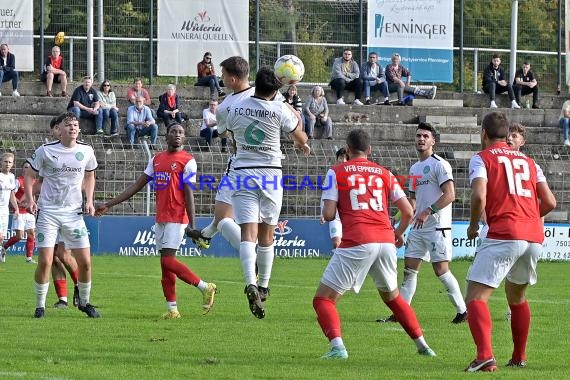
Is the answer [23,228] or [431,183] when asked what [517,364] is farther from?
[23,228]

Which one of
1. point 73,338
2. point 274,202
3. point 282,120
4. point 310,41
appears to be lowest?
point 73,338

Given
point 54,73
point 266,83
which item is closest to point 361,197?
point 266,83

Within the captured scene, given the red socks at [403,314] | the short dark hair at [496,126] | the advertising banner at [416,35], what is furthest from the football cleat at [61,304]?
the advertising banner at [416,35]

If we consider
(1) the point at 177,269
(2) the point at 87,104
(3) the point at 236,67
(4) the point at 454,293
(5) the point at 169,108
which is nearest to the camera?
(3) the point at 236,67

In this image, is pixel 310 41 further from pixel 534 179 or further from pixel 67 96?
pixel 534 179

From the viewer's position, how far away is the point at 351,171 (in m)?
9.89

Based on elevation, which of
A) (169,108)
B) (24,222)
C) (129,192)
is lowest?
(24,222)

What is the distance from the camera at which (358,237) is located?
9938mm

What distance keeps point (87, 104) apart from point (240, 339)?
19445 mm

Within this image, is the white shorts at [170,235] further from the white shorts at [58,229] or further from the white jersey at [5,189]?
the white jersey at [5,189]

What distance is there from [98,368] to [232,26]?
24.8m

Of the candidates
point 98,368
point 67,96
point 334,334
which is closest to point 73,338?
point 98,368

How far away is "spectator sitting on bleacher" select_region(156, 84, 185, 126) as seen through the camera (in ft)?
101

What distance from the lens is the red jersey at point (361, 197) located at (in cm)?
991
